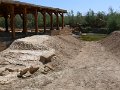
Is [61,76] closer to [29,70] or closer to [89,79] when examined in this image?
[89,79]

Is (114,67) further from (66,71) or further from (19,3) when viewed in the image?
(19,3)

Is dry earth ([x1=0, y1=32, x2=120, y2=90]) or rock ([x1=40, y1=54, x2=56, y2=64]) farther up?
rock ([x1=40, y1=54, x2=56, y2=64])

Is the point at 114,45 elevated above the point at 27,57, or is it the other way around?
the point at 27,57

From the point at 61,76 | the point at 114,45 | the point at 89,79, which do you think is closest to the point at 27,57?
the point at 61,76

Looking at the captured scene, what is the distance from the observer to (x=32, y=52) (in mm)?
16766

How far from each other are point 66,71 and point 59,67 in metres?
1.06

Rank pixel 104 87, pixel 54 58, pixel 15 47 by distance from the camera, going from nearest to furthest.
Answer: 1. pixel 104 87
2. pixel 54 58
3. pixel 15 47

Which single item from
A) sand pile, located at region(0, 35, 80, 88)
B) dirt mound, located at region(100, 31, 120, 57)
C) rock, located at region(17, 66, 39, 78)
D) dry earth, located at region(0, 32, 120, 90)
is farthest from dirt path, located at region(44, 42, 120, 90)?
dirt mound, located at region(100, 31, 120, 57)

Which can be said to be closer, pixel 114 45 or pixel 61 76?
pixel 61 76

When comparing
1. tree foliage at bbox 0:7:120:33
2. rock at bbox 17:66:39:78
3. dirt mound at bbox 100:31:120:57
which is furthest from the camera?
tree foliage at bbox 0:7:120:33

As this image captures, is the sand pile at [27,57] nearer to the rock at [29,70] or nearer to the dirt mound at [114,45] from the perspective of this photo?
the rock at [29,70]

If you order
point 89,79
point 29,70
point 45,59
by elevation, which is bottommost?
point 89,79

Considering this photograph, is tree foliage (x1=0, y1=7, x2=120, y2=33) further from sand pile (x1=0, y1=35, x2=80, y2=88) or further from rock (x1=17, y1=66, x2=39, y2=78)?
rock (x1=17, y1=66, x2=39, y2=78)

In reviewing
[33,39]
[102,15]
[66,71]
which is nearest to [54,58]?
[66,71]
